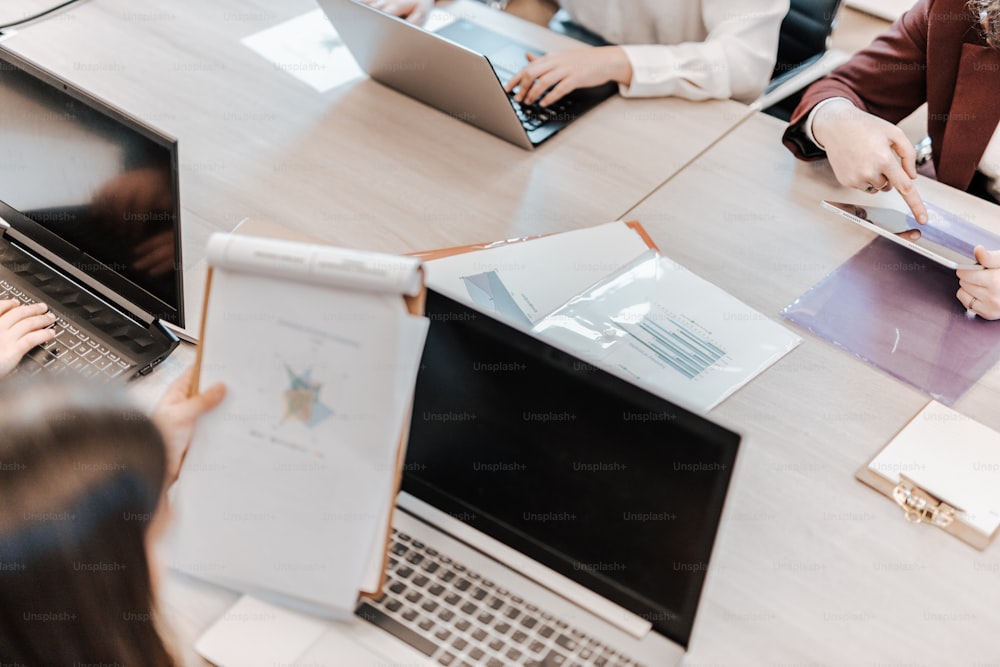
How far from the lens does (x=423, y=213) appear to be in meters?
1.35

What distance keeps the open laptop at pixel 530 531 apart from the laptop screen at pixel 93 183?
1.26 feet

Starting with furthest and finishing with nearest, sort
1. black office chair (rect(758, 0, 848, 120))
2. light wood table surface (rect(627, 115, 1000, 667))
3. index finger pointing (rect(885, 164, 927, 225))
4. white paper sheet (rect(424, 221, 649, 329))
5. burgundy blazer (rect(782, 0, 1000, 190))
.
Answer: black office chair (rect(758, 0, 848, 120)), burgundy blazer (rect(782, 0, 1000, 190)), index finger pointing (rect(885, 164, 927, 225)), white paper sheet (rect(424, 221, 649, 329)), light wood table surface (rect(627, 115, 1000, 667))

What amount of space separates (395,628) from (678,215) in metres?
0.78

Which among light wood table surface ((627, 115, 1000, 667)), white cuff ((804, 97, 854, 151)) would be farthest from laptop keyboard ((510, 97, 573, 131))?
white cuff ((804, 97, 854, 151))

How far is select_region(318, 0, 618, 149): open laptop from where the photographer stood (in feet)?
4.49

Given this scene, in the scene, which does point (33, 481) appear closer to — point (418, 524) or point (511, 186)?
point (418, 524)

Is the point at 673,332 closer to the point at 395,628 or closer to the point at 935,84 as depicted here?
the point at 395,628

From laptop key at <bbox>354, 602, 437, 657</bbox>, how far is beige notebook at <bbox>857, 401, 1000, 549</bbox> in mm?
532

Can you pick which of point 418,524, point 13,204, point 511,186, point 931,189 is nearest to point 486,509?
point 418,524

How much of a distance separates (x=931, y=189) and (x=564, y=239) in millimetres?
617

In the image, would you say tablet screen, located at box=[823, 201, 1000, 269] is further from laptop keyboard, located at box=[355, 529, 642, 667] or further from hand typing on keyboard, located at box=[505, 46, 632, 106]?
laptop keyboard, located at box=[355, 529, 642, 667]

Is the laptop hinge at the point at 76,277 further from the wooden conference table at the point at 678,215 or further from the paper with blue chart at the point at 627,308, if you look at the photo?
the paper with blue chart at the point at 627,308

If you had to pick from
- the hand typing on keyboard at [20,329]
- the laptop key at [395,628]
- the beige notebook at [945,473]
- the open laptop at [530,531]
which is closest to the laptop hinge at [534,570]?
the open laptop at [530,531]

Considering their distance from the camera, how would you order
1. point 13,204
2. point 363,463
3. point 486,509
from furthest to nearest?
point 13,204
point 486,509
point 363,463
